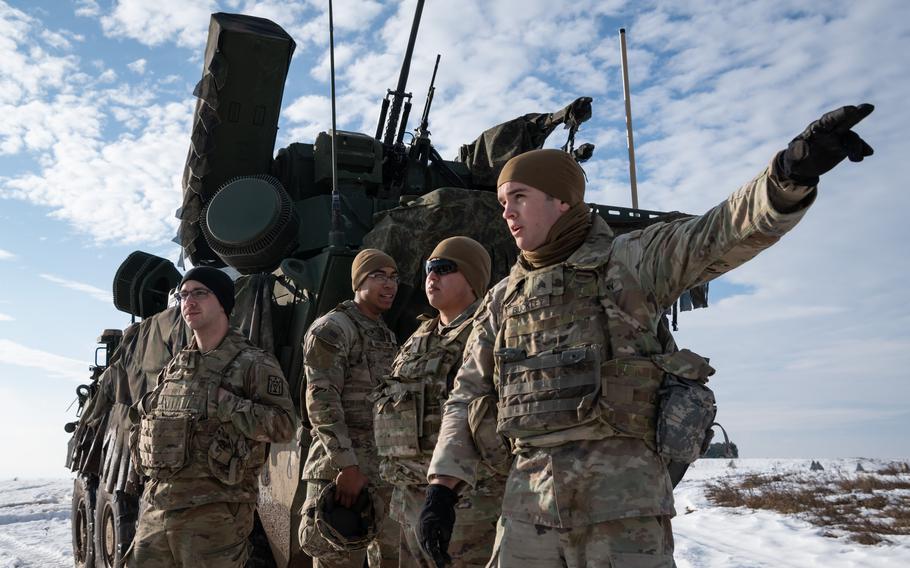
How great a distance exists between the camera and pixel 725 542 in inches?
318

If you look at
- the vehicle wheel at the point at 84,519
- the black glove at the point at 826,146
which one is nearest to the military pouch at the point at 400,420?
the black glove at the point at 826,146

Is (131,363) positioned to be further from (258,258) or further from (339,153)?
(339,153)

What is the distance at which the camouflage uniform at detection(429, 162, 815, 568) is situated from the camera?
6.97 feet

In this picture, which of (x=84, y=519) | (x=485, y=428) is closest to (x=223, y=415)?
(x=485, y=428)

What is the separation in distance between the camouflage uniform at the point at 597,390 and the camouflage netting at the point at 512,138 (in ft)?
12.4

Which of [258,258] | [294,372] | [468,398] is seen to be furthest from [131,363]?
[468,398]

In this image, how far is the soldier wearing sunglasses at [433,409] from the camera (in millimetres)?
3322

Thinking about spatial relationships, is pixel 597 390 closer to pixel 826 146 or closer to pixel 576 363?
pixel 576 363

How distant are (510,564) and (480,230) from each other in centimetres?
327

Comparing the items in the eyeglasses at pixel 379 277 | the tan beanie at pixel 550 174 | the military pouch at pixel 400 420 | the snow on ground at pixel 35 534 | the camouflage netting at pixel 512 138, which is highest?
the camouflage netting at pixel 512 138

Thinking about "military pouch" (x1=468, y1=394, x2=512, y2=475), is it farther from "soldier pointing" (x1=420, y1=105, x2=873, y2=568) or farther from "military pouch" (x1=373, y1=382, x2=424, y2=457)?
"military pouch" (x1=373, y1=382, x2=424, y2=457)

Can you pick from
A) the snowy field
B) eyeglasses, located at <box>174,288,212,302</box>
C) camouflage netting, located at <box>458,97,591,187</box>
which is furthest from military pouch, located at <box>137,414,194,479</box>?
the snowy field

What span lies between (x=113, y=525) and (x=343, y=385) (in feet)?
9.13

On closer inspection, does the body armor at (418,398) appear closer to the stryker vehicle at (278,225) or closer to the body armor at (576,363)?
the body armor at (576,363)
